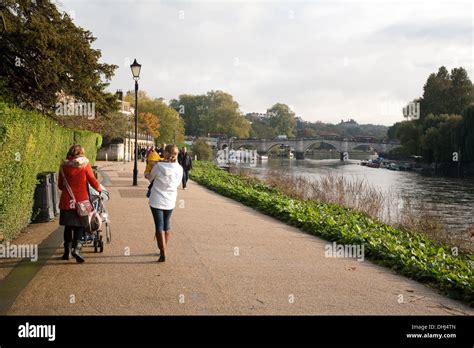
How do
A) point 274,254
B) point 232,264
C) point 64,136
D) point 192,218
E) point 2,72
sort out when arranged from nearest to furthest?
point 232,264 → point 274,254 → point 192,218 → point 64,136 → point 2,72

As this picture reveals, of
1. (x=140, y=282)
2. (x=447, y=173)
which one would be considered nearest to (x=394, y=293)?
(x=140, y=282)

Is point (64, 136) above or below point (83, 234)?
above

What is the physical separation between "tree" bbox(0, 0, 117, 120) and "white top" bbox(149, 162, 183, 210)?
39.2 feet

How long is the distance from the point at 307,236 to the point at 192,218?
316cm

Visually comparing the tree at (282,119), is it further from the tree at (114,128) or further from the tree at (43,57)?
the tree at (43,57)

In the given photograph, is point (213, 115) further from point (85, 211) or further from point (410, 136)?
point (85, 211)

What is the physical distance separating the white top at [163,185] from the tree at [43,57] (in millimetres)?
11936

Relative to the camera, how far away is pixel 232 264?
25.3 feet

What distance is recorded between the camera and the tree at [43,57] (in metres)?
17.8

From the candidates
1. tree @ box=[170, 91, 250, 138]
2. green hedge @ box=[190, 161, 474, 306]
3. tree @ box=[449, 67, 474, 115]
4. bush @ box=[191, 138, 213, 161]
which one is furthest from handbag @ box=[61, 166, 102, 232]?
tree @ box=[170, 91, 250, 138]

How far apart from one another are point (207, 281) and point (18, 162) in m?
4.11

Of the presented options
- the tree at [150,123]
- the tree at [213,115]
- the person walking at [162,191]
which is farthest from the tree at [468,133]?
the tree at [213,115]

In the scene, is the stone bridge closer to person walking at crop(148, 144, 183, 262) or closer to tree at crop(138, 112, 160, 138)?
tree at crop(138, 112, 160, 138)
